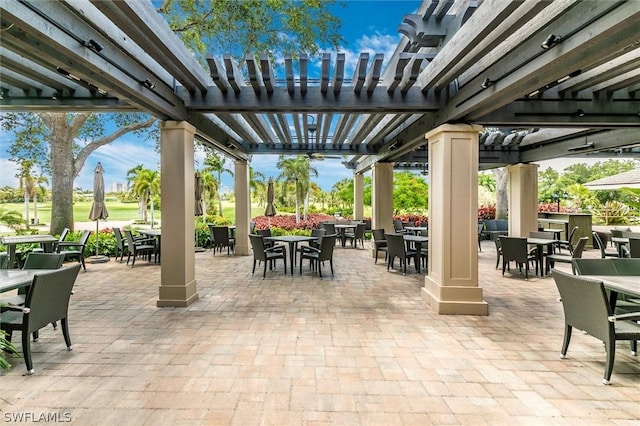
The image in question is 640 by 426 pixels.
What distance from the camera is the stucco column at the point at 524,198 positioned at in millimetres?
9250

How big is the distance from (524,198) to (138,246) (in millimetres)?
11265

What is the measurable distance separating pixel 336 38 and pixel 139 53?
4.29 metres

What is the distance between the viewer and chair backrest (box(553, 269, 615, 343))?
2457mm

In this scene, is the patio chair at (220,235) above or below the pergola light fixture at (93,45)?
below

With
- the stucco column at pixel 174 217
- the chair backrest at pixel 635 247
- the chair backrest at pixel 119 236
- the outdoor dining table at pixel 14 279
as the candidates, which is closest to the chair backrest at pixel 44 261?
the outdoor dining table at pixel 14 279

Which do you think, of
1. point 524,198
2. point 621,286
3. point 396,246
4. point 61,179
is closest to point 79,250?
point 61,179

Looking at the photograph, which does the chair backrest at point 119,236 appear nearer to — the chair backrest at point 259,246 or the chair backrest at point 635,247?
the chair backrest at point 259,246

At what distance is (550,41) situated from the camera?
7.65 feet

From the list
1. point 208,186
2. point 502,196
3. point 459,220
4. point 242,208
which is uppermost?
point 208,186

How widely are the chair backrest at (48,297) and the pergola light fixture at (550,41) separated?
464cm

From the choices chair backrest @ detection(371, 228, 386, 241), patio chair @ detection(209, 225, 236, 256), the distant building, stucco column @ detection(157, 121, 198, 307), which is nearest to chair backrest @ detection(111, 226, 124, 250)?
patio chair @ detection(209, 225, 236, 256)

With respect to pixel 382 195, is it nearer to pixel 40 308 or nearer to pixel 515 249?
pixel 515 249

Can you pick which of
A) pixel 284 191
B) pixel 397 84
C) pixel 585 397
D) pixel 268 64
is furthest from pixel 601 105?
pixel 284 191

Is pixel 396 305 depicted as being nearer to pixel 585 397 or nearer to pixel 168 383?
pixel 585 397
